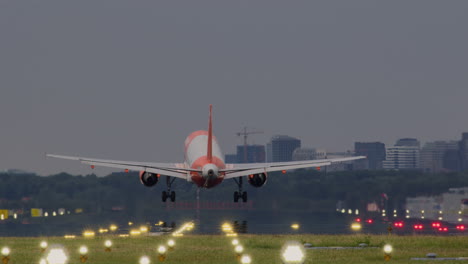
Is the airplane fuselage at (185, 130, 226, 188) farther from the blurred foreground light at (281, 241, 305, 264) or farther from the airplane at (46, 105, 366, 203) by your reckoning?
the blurred foreground light at (281, 241, 305, 264)

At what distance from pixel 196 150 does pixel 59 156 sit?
47.1ft

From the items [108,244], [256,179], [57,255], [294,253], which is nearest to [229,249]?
[108,244]

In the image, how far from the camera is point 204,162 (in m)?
100

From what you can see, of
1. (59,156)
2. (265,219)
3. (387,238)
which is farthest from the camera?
(265,219)

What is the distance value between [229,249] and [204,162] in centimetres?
2745

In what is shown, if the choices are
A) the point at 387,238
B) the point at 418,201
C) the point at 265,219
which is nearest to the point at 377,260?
the point at 387,238

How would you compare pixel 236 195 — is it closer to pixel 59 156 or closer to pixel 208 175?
pixel 208 175

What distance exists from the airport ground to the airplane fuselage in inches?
455

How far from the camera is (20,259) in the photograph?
63688 millimetres

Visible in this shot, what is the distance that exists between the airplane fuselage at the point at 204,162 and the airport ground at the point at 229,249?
11561mm

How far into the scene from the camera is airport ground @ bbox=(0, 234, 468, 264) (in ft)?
209

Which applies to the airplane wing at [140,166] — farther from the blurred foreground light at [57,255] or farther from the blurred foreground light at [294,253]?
the blurred foreground light at [294,253]

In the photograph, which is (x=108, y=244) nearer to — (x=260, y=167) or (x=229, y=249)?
(x=229, y=249)

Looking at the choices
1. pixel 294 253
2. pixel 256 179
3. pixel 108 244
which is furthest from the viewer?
pixel 256 179
